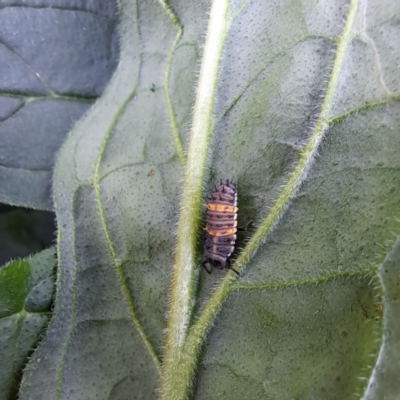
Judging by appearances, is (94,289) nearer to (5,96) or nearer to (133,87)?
(133,87)

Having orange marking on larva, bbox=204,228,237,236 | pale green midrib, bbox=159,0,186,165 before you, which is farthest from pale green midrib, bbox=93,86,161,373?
orange marking on larva, bbox=204,228,237,236

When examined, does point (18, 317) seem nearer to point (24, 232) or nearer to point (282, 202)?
point (24, 232)

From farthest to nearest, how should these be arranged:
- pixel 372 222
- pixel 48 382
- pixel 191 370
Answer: pixel 48 382 → pixel 191 370 → pixel 372 222

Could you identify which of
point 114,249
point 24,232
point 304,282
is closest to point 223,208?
point 304,282

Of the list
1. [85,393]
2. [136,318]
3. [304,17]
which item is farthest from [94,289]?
[304,17]

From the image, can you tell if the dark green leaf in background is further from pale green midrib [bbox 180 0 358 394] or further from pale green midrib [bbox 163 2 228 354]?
pale green midrib [bbox 180 0 358 394]

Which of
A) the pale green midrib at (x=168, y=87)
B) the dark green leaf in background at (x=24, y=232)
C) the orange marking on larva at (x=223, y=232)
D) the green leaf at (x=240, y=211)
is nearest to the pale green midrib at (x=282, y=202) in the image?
the green leaf at (x=240, y=211)
